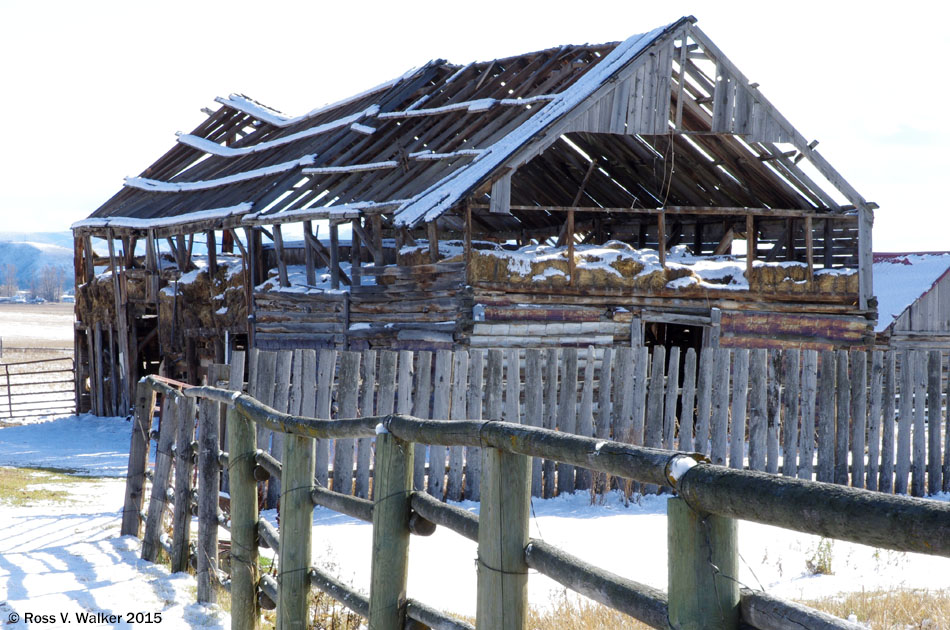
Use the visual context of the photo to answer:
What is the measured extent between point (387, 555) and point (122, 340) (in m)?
19.6

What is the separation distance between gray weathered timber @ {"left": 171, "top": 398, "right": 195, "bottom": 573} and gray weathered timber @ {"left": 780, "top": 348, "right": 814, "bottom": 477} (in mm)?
6324

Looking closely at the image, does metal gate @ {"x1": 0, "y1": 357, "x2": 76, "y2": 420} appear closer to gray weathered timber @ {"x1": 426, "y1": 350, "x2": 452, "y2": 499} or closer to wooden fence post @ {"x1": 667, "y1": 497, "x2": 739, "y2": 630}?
gray weathered timber @ {"x1": 426, "y1": 350, "x2": 452, "y2": 499}

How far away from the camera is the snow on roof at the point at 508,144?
44.0 feet

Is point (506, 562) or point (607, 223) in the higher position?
point (607, 223)

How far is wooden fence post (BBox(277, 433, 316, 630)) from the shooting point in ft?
14.3

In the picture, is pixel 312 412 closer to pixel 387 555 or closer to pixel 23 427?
pixel 387 555

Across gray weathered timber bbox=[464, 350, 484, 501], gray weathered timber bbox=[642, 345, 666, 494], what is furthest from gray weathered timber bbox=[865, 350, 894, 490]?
gray weathered timber bbox=[464, 350, 484, 501]

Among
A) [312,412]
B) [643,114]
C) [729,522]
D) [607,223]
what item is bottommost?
[312,412]

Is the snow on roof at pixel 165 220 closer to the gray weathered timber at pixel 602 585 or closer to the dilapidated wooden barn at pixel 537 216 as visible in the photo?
the dilapidated wooden barn at pixel 537 216

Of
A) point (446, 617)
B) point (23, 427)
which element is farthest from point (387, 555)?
point (23, 427)

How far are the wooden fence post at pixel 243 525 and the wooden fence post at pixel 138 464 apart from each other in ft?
9.18

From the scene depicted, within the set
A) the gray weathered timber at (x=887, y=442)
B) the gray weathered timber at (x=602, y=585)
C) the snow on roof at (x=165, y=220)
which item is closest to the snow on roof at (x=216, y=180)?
the snow on roof at (x=165, y=220)

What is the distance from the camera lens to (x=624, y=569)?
6930 millimetres

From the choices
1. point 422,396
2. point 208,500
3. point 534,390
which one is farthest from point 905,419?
point 208,500
